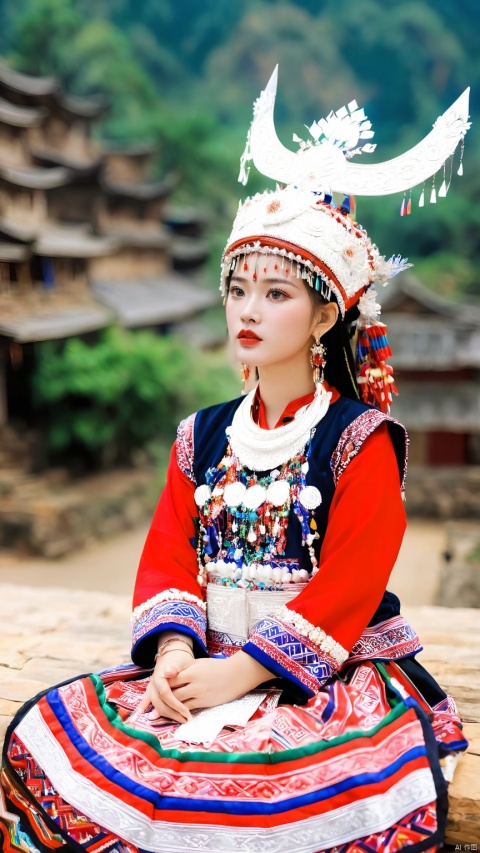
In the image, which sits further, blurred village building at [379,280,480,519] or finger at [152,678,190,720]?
blurred village building at [379,280,480,519]

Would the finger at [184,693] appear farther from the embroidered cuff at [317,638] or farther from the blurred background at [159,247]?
the blurred background at [159,247]

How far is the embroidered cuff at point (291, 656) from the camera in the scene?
1.65 metres

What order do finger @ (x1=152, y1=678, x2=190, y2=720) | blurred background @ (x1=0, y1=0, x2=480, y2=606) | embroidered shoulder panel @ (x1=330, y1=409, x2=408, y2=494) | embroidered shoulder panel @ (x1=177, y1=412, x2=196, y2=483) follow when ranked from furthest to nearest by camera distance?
blurred background @ (x1=0, y1=0, x2=480, y2=606) → embroidered shoulder panel @ (x1=177, y1=412, x2=196, y2=483) → embroidered shoulder panel @ (x1=330, y1=409, x2=408, y2=494) → finger @ (x1=152, y1=678, x2=190, y2=720)

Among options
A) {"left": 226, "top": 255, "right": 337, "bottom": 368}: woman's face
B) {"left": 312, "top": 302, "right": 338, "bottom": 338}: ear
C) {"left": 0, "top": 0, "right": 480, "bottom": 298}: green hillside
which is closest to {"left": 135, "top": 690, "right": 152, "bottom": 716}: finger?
{"left": 226, "top": 255, "right": 337, "bottom": 368}: woman's face

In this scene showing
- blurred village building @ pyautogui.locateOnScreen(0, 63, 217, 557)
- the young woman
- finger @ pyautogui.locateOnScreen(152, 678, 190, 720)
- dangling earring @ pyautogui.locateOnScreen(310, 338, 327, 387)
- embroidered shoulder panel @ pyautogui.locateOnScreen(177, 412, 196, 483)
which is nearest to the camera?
the young woman

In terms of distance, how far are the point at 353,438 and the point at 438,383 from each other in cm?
1003

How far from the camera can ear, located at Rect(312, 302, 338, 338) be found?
1830 mm

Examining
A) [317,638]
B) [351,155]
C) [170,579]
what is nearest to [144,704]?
[170,579]

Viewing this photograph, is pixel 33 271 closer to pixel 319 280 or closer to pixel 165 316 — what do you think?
pixel 165 316

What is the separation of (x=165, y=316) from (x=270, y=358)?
586 inches

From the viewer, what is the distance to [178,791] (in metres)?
1.48

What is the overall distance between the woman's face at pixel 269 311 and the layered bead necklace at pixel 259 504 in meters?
0.16

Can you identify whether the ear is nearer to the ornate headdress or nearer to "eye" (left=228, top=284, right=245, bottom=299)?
the ornate headdress

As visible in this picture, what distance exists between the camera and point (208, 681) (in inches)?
65.9
